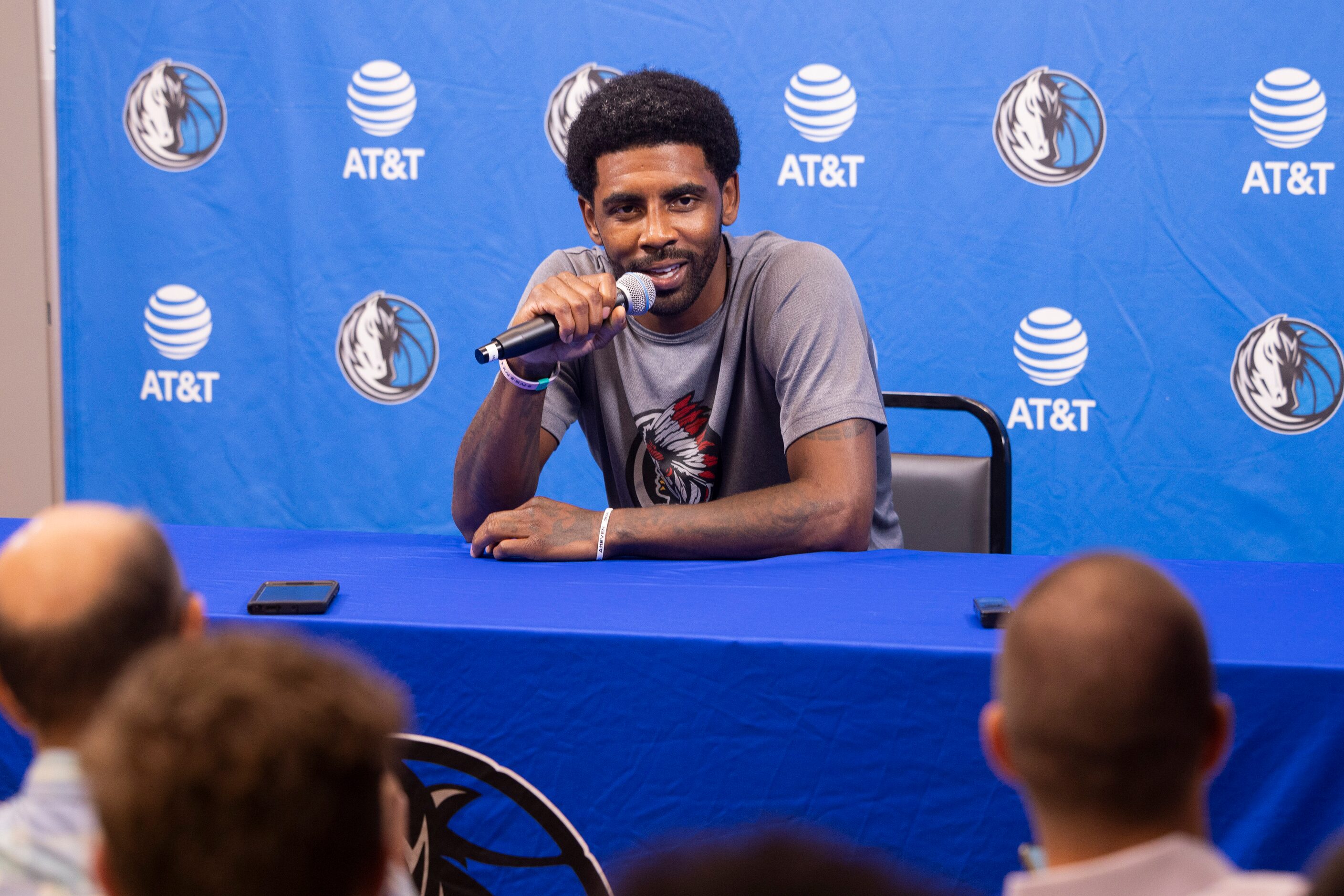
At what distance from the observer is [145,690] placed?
1.62 ft

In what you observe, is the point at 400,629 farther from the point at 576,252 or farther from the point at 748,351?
the point at 576,252

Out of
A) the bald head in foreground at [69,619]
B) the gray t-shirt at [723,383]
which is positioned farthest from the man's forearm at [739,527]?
the bald head in foreground at [69,619]

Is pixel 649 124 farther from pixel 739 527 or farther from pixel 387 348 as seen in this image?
pixel 387 348

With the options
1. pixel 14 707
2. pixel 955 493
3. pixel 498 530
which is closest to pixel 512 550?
Result: pixel 498 530

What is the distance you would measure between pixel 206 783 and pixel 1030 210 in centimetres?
244

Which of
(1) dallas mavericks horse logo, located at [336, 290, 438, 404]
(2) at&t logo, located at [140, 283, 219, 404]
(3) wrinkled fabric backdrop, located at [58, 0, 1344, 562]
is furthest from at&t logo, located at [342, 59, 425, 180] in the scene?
(2) at&t logo, located at [140, 283, 219, 404]

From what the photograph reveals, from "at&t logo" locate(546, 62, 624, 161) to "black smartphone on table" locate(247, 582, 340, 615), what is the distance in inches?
68.1

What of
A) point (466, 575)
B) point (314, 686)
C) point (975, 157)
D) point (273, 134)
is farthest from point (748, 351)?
point (273, 134)

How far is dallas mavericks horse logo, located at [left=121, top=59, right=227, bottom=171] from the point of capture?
2832 millimetres

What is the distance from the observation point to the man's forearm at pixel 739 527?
1427mm

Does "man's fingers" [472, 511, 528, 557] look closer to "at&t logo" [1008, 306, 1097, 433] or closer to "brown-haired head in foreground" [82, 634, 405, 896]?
"brown-haired head in foreground" [82, 634, 405, 896]

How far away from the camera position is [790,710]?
3.40ft

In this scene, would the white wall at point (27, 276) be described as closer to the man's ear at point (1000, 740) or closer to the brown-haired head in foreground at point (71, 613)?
the brown-haired head in foreground at point (71, 613)

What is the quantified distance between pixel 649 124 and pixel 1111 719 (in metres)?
1.39
